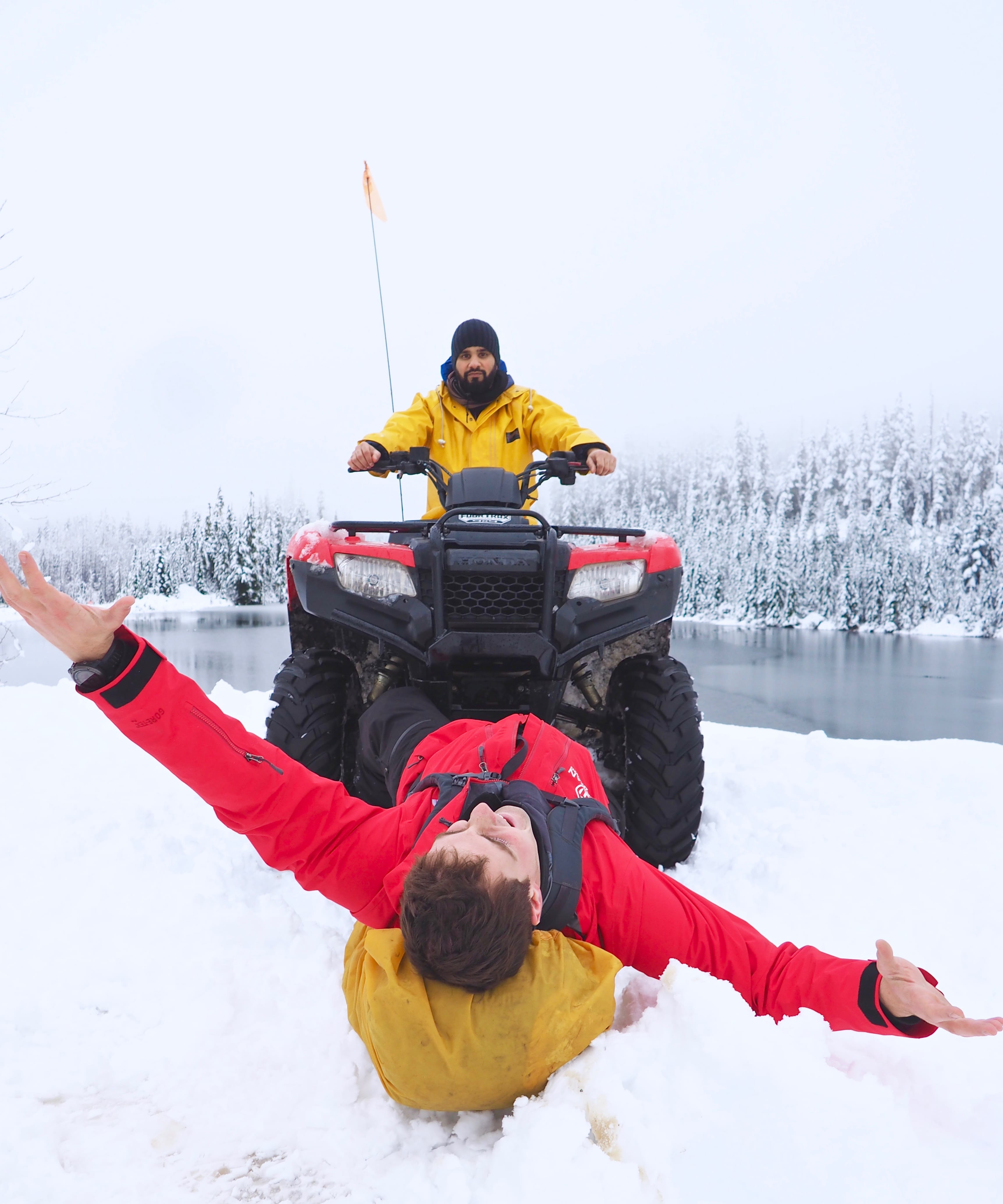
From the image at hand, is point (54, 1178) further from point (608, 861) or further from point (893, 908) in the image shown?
point (893, 908)

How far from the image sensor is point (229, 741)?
1.56m

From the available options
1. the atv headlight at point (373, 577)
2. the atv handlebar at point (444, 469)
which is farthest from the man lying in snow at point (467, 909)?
the atv handlebar at point (444, 469)

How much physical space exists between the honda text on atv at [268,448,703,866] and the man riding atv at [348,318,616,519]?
0.73m

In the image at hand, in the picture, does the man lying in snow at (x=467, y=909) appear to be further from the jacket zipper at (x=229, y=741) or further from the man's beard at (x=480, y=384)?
the man's beard at (x=480, y=384)

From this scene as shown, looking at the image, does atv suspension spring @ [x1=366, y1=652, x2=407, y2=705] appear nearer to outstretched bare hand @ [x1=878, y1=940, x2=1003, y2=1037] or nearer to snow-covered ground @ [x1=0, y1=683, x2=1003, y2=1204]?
snow-covered ground @ [x1=0, y1=683, x2=1003, y2=1204]

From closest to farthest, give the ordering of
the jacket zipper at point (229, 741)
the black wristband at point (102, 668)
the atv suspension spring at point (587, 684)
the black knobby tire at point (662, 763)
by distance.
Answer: the black wristband at point (102, 668), the jacket zipper at point (229, 741), the black knobby tire at point (662, 763), the atv suspension spring at point (587, 684)

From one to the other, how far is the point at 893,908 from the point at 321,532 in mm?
2400

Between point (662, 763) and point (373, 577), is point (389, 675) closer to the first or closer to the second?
point (373, 577)

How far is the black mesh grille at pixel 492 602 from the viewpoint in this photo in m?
2.44

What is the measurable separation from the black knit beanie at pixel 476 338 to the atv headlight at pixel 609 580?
1551 millimetres

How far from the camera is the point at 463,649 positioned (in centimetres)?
242

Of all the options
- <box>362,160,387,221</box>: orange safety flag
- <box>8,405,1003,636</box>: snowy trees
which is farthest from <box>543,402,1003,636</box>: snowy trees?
<box>362,160,387,221</box>: orange safety flag

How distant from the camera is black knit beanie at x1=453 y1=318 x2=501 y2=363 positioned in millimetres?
3582

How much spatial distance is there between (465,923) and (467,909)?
0.02 m
